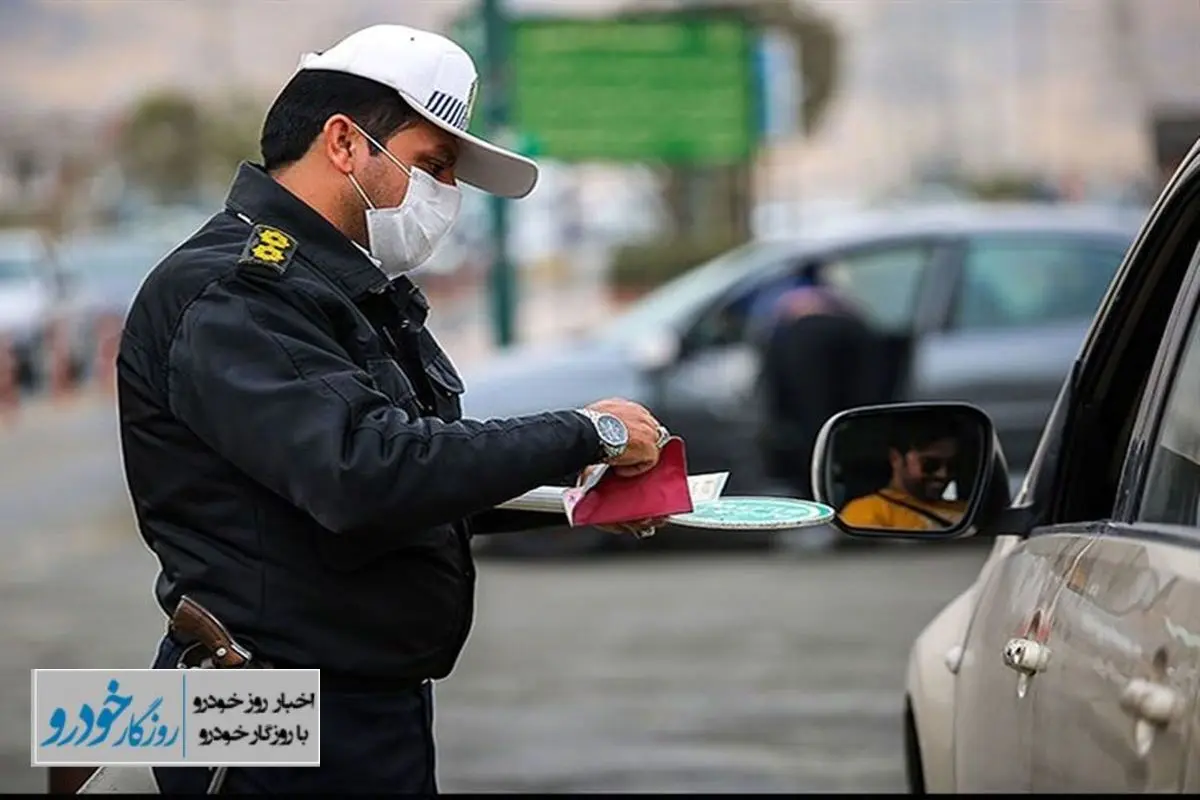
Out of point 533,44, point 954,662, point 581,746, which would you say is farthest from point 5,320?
point 954,662

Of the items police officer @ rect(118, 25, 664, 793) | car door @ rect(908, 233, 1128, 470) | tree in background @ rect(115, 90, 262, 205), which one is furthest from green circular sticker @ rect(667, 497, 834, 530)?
tree in background @ rect(115, 90, 262, 205)

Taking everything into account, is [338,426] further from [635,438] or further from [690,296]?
[690,296]

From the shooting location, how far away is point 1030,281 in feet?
36.3

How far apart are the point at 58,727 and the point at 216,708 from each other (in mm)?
237

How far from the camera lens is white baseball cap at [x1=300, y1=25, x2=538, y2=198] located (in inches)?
122

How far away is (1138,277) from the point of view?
3.25 metres

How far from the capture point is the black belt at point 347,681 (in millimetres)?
2971

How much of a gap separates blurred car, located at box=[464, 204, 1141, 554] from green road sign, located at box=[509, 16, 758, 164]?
3.95 metres

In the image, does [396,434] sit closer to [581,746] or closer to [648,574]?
[581,746]

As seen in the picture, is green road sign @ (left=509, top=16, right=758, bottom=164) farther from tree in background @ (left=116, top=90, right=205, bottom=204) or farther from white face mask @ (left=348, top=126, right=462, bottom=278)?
tree in background @ (left=116, top=90, right=205, bottom=204)

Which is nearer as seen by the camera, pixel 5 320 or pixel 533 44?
pixel 533 44

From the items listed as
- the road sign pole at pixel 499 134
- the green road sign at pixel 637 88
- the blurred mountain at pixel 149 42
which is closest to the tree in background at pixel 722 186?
the blurred mountain at pixel 149 42

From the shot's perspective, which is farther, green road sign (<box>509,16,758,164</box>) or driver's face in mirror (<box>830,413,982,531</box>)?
green road sign (<box>509,16,758,164</box>)

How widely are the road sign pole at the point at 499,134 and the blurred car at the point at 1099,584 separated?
31.2 ft
